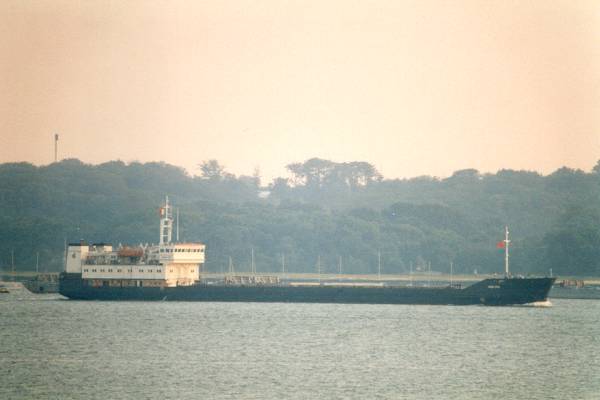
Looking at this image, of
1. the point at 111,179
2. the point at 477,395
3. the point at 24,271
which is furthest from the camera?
the point at 111,179

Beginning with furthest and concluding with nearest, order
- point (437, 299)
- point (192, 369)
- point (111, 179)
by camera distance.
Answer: point (111, 179)
point (437, 299)
point (192, 369)

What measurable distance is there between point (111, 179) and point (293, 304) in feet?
343

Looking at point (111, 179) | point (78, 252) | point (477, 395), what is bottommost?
point (477, 395)

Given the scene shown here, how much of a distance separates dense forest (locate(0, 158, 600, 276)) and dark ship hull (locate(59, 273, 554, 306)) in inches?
1901

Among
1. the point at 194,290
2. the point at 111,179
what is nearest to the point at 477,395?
the point at 194,290

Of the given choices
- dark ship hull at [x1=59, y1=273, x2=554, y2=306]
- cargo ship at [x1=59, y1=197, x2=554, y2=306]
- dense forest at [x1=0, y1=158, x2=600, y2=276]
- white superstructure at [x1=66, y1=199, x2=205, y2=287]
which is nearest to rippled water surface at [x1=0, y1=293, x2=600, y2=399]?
dark ship hull at [x1=59, y1=273, x2=554, y2=306]

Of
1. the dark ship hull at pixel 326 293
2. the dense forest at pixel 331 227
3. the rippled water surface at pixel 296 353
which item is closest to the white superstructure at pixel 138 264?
the dark ship hull at pixel 326 293

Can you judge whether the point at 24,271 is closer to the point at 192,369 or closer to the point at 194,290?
the point at 194,290

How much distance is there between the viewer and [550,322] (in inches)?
2827

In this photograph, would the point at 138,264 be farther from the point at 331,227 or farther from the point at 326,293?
the point at 331,227

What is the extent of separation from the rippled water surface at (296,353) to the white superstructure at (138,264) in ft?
16.7

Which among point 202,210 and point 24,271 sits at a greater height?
point 202,210

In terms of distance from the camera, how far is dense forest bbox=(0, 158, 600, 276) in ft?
450

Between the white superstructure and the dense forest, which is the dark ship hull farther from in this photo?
the dense forest
